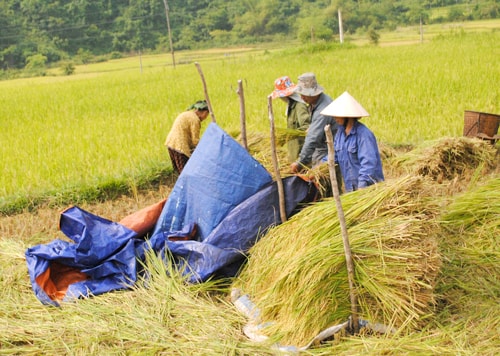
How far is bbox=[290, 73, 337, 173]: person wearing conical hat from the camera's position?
13.6 feet

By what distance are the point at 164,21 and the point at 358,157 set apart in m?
33.4

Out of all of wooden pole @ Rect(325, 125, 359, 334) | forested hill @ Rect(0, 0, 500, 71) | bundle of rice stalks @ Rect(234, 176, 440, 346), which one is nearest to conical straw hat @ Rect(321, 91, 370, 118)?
bundle of rice stalks @ Rect(234, 176, 440, 346)

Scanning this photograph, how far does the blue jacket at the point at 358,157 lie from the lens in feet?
11.9

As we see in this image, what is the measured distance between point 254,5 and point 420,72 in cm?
2708

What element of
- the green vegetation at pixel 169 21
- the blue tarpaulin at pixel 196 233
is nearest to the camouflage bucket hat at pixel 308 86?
the blue tarpaulin at pixel 196 233

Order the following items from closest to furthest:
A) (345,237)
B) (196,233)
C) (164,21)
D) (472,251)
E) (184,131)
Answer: (345,237), (472,251), (196,233), (184,131), (164,21)

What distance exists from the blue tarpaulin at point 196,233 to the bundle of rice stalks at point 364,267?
17.8 inches

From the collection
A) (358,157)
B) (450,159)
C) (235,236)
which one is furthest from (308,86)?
(450,159)

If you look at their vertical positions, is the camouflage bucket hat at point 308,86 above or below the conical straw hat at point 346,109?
above

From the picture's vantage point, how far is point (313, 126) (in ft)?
13.7

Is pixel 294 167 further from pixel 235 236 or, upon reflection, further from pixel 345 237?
pixel 345 237

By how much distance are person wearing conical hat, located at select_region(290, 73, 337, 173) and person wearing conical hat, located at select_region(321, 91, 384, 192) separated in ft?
1.10

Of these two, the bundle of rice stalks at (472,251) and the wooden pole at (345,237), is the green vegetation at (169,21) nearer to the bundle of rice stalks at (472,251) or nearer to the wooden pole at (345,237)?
the bundle of rice stalks at (472,251)

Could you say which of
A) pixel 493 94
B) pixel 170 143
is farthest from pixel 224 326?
pixel 493 94
